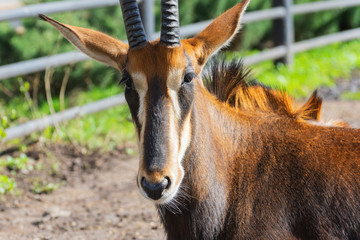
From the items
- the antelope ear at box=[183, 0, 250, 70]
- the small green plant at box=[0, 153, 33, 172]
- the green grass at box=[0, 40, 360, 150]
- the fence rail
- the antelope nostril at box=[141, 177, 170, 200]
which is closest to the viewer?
the antelope nostril at box=[141, 177, 170, 200]

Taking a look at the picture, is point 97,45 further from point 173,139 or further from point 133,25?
point 173,139

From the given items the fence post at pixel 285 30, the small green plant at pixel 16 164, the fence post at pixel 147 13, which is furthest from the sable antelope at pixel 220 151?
the fence post at pixel 285 30

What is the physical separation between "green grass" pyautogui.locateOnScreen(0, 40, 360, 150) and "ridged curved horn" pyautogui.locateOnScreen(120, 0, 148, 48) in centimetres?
130

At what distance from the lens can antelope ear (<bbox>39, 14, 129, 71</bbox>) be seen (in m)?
4.01

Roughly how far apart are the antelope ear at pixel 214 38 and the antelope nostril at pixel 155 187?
99 cm

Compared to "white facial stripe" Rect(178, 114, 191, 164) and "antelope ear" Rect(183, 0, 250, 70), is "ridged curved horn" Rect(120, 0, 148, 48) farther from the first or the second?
"white facial stripe" Rect(178, 114, 191, 164)

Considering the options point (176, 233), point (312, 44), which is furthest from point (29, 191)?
point (312, 44)

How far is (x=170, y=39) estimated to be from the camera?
370cm

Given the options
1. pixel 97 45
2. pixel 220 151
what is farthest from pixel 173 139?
pixel 97 45

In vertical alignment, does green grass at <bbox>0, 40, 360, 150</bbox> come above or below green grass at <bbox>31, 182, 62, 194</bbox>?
below

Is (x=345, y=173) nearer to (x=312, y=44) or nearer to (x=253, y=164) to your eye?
(x=253, y=164)

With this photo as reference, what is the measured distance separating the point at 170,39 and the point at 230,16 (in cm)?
63

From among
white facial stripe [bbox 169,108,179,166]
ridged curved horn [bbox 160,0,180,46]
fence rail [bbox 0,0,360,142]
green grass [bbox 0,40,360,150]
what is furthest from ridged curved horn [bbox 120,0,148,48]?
fence rail [bbox 0,0,360,142]

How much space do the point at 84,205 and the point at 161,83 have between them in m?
2.94
